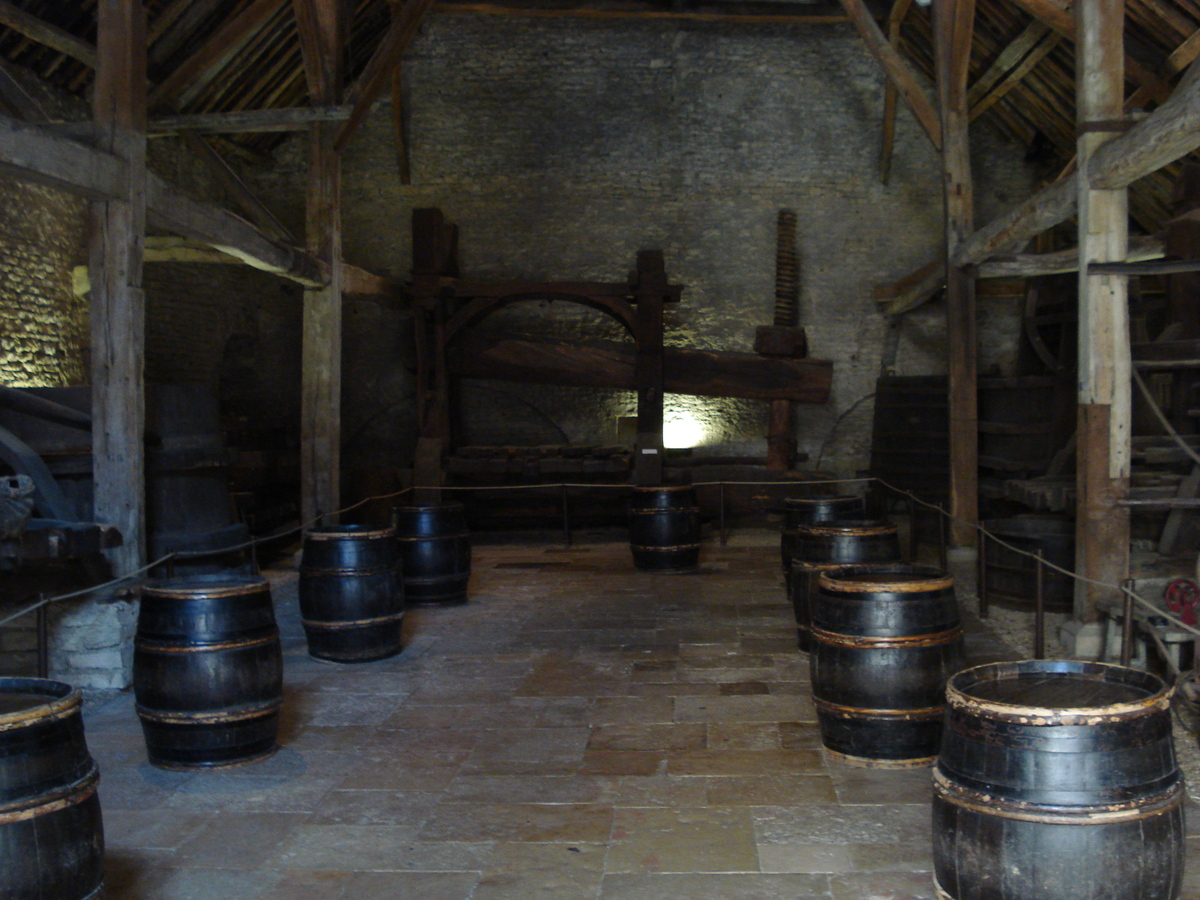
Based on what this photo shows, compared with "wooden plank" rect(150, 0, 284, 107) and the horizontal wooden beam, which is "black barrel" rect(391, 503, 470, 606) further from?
the horizontal wooden beam

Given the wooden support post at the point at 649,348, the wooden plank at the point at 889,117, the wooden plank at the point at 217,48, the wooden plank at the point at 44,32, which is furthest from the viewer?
the wooden plank at the point at 889,117

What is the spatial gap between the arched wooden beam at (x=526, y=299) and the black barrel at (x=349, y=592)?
6086 millimetres

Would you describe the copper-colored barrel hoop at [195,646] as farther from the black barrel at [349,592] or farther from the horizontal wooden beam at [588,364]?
the horizontal wooden beam at [588,364]

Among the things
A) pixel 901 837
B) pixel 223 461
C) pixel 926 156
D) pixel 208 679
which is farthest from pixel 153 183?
pixel 926 156

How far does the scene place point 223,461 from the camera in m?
7.22

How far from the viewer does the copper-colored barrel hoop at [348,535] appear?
591cm

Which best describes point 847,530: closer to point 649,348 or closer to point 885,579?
point 885,579

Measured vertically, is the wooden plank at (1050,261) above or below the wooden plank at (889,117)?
below

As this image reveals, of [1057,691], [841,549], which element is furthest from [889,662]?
[841,549]

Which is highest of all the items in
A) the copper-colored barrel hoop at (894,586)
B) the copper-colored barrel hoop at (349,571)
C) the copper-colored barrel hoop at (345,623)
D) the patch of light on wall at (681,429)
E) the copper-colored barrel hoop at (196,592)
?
the patch of light on wall at (681,429)

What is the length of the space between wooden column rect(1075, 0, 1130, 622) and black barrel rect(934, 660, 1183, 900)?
3.54 metres

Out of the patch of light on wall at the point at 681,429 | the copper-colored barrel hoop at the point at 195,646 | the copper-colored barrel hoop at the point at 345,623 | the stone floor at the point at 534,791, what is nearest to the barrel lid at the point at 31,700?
the stone floor at the point at 534,791

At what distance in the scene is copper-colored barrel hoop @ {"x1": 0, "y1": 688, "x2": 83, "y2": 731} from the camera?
2613 mm

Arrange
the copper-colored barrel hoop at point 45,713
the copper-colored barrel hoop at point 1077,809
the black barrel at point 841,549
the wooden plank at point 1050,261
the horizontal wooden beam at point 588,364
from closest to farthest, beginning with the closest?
the copper-colored barrel hoop at point 1077,809, the copper-colored barrel hoop at point 45,713, the black barrel at point 841,549, the wooden plank at point 1050,261, the horizontal wooden beam at point 588,364
